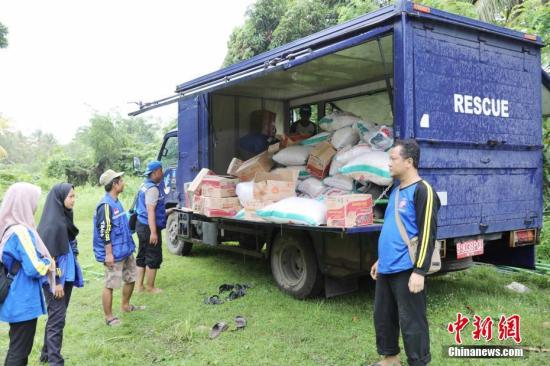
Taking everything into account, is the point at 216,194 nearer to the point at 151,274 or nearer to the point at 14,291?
the point at 151,274

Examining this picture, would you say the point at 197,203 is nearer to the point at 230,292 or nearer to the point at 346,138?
the point at 230,292

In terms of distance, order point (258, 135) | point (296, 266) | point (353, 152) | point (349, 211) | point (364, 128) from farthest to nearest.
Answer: point (258, 135)
point (296, 266)
point (364, 128)
point (353, 152)
point (349, 211)

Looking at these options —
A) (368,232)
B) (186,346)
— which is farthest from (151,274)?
(368,232)

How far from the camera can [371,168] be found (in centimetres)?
450

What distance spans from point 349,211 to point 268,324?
1.33 meters

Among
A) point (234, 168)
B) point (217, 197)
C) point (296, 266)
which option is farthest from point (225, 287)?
point (234, 168)

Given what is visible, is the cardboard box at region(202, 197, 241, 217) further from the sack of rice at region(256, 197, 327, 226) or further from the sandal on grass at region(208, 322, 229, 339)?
the sandal on grass at region(208, 322, 229, 339)

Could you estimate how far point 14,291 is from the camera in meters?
2.84

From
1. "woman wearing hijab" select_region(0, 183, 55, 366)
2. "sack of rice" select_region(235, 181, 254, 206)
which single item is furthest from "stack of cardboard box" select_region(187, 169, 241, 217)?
"woman wearing hijab" select_region(0, 183, 55, 366)

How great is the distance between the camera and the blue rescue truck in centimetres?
415

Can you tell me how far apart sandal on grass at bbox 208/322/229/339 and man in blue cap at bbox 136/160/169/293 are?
149 centimetres

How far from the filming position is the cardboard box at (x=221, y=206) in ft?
18.9

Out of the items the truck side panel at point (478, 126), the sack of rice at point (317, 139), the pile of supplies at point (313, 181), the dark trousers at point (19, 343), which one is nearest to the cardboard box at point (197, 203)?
the pile of supplies at point (313, 181)

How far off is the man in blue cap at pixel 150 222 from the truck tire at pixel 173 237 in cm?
207
